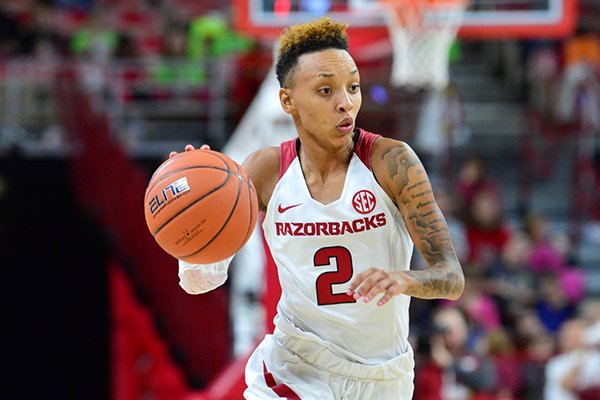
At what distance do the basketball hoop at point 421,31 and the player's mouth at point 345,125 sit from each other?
223 inches

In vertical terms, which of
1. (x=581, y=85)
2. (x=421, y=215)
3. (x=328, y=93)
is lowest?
(x=581, y=85)

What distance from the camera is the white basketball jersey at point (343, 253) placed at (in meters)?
4.08

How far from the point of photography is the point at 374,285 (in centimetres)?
354

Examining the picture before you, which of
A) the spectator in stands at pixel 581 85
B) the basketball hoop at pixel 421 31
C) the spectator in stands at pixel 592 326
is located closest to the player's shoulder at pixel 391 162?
the spectator in stands at pixel 592 326

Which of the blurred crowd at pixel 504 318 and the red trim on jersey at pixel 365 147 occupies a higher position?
the red trim on jersey at pixel 365 147

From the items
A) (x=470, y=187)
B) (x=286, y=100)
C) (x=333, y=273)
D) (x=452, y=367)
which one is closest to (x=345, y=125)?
(x=286, y=100)

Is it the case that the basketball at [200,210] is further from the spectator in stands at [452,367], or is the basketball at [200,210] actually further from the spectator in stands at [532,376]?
the spectator in stands at [532,376]

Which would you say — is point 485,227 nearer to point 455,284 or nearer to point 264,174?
point 264,174

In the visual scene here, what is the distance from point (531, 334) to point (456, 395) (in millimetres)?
2134

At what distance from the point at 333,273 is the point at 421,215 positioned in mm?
400

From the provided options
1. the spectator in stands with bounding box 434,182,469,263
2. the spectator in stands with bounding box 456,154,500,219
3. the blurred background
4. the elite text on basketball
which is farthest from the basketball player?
the spectator in stands with bounding box 456,154,500,219

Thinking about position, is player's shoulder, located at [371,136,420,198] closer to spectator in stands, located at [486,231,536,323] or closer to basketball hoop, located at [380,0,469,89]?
basketball hoop, located at [380,0,469,89]

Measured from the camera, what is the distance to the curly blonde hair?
4141mm

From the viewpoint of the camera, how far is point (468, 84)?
1700cm
